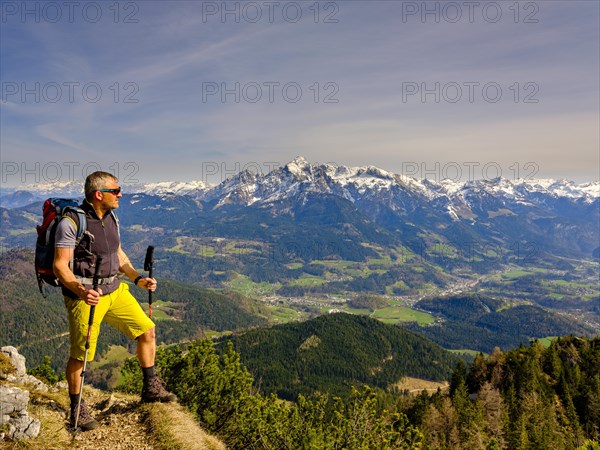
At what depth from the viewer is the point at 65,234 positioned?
959cm

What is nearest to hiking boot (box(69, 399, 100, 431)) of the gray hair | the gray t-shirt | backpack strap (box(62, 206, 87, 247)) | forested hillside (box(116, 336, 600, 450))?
forested hillside (box(116, 336, 600, 450))

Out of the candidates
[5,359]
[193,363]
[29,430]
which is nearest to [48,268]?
[29,430]

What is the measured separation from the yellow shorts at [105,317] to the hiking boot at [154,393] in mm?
2010

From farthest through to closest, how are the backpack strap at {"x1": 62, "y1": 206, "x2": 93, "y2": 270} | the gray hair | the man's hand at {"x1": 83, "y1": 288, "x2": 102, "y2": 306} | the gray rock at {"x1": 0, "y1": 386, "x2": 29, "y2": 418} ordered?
the gray hair < the gray rock at {"x1": 0, "y1": 386, "x2": 29, "y2": 418} < the backpack strap at {"x1": 62, "y1": 206, "x2": 93, "y2": 270} < the man's hand at {"x1": 83, "y1": 288, "x2": 102, "y2": 306}

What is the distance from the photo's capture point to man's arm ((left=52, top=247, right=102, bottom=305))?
945 centimetres

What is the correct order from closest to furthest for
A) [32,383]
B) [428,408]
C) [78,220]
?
[78,220] < [32,383] < [428,408]

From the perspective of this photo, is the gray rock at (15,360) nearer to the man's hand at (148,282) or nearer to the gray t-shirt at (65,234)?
the man's hand at (148,282)

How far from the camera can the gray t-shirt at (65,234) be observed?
375 inches

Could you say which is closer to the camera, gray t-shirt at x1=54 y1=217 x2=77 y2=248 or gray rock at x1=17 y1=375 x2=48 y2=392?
gray t-shirt at x1=54 y1=217 x2=77 y2=248

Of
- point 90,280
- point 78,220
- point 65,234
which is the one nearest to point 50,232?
point 65,234

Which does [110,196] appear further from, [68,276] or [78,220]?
[68,276]

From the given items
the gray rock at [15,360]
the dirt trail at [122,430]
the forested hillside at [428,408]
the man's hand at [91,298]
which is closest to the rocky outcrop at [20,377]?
the gray rock at [15,360]

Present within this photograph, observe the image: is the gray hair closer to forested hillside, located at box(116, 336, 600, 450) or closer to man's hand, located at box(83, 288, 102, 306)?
man's hand, located at box(83, 288, 102, 306)

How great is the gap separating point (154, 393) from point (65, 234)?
21.0 feet
